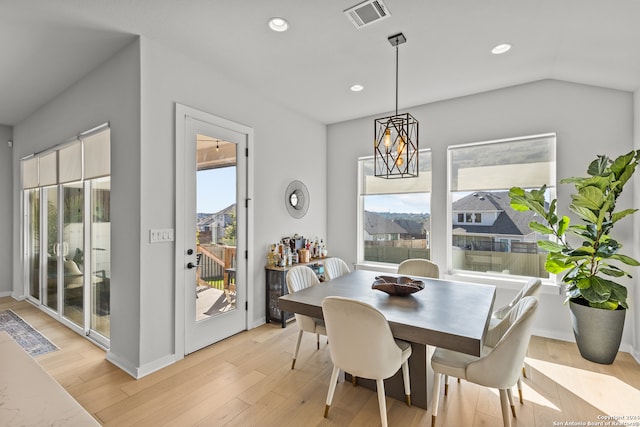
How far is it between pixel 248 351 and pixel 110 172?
2.21 m

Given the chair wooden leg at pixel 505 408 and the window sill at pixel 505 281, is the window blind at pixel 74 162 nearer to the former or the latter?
the chair wooden leg at pixel 505 408

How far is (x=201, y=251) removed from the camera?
10.4 feet

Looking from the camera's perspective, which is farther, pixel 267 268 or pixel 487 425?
pixel 267 268

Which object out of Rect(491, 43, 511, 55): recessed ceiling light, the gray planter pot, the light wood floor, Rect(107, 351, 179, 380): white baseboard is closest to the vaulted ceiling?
Rect(491, 43, 511, 55): recessed ceiling light

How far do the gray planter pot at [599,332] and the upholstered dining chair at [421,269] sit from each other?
51.3 inches

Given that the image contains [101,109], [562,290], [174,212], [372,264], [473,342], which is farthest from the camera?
[372,264]

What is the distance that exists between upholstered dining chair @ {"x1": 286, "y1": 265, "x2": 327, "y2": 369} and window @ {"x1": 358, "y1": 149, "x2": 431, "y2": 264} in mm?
1916

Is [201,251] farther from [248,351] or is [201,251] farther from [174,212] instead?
[248,351]

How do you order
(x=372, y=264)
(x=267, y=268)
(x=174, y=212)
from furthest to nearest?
(x=372, y=264) < (x=267, y=268) < (x=174, y=212)

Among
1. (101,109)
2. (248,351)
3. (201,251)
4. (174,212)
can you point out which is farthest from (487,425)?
(101,109)

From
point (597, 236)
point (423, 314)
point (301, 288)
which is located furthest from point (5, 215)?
point (597, 236)

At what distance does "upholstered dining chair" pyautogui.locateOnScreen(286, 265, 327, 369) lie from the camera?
2.63m

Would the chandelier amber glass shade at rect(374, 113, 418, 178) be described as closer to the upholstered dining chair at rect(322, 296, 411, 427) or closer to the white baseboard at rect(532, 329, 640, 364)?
the upholstered dining chair at rect(322, 296, 411, 427)

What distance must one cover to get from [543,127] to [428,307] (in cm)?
275
